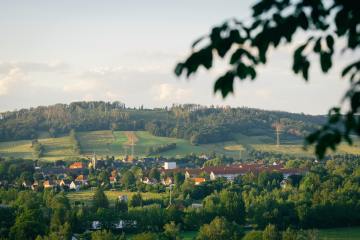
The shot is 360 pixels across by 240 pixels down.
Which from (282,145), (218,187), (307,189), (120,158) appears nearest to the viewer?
(307,189)

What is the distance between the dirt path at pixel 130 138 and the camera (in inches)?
6482

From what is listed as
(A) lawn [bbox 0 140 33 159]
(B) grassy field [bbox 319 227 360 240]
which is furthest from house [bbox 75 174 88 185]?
(B) grassy field [bbox 319 227 360 240]

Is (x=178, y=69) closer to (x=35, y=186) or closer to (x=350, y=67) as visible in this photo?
(x=350, y=67)

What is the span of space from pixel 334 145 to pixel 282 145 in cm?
16372

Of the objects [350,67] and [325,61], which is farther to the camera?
[325,61]

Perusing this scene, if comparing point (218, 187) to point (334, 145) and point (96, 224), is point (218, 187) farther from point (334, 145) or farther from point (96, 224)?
point (334, 145)

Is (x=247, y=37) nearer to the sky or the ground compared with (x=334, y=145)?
nearer to the sky

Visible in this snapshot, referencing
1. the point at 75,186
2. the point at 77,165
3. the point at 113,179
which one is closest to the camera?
the point at 75,186

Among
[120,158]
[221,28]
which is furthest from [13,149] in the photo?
[221,28]

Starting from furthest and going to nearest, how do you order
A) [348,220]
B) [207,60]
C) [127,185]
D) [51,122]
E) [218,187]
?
1. [51,122]
2. [127,185]
3. [218,187]
4. [348,220]
5. [207,60]

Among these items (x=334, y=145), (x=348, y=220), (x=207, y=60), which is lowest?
(x=348, y=220)

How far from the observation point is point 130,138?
170 metres

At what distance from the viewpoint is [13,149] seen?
158 meters

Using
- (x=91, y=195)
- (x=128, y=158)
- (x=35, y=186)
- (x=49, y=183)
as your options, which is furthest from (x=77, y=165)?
(x=91, y=195)
